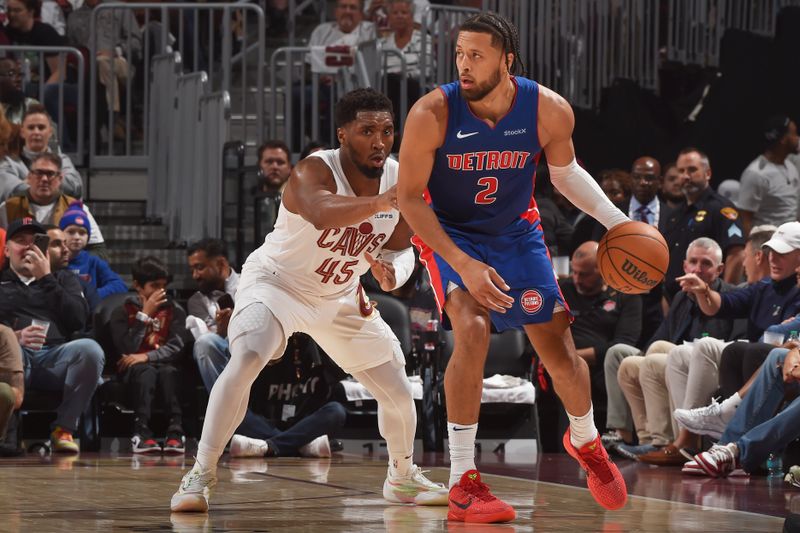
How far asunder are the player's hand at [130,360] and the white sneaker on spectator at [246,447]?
957 millimetres

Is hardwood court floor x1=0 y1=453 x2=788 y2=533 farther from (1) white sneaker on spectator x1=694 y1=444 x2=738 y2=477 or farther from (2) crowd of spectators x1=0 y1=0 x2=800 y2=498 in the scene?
(2) crowd of spectators x1=0 y1=0 x2=800 y2=498

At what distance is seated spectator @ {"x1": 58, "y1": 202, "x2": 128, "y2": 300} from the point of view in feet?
31.1

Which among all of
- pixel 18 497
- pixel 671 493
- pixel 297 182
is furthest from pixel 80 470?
pixel 671 493

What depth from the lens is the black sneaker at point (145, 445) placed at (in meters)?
8.65

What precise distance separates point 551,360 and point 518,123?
92 cm

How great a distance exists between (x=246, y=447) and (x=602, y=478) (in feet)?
11.7

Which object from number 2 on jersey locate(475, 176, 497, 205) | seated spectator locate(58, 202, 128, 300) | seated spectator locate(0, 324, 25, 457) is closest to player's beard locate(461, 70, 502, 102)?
number 2 on jersey locate(475, 176, 497, 205)

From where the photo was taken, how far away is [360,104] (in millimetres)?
5414

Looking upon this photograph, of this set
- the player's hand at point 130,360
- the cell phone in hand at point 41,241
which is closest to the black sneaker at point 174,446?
the player's hand at point 130,360

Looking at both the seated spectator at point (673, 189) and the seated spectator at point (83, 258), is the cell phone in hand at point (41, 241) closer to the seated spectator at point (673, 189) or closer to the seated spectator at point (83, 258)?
the seated spectator at point (83, 258)

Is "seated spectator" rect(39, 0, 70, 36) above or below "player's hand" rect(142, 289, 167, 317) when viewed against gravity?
above

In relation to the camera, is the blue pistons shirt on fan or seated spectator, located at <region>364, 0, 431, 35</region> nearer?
the blue pistons shirt on fan

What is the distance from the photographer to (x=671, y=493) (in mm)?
6363

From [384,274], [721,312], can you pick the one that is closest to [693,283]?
[721,312]
